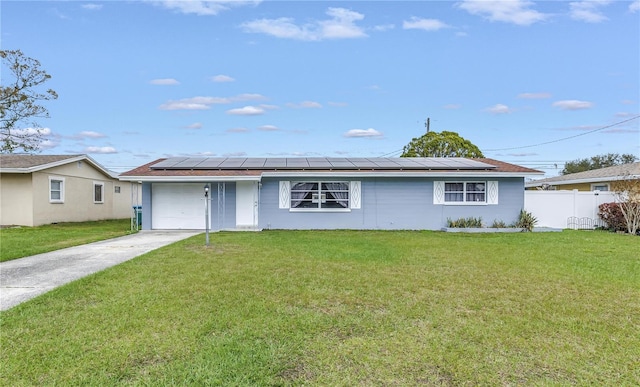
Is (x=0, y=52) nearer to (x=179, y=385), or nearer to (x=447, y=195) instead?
(x=447, y=195)

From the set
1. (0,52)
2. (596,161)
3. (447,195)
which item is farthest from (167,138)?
(596,161)

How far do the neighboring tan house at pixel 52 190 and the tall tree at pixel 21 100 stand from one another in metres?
6.21

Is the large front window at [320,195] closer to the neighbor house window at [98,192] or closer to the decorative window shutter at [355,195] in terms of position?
the decorative window shutter at [355,195]

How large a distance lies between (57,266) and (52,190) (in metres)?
13.1

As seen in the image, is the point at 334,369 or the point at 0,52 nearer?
the point at 334,369

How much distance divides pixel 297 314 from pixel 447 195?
41.2ft

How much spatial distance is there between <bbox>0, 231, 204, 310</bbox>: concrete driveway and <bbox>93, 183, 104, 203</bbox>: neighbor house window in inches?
468

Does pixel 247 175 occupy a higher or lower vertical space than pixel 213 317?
higher

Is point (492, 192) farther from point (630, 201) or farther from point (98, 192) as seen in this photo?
point (98, 192)

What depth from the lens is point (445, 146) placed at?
1300 inches

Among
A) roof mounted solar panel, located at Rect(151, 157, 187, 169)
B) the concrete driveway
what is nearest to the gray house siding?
roof mounted solar panel, located at Rect(151, 157, 187, 169)

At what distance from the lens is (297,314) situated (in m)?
4.66

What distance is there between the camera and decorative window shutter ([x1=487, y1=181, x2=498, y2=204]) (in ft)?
52.1

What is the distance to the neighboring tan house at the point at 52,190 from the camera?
17.2 m
